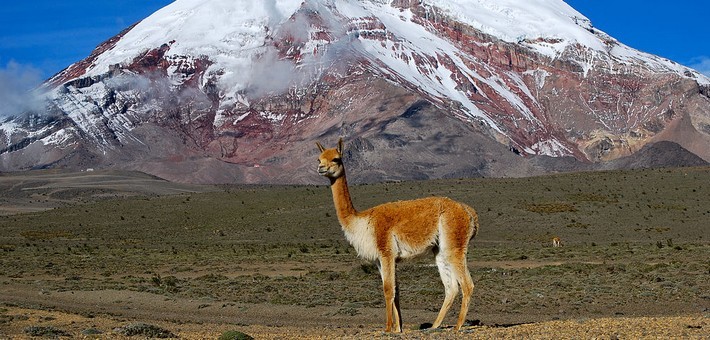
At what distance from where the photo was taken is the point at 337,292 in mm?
27578

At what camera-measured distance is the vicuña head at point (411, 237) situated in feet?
49.7

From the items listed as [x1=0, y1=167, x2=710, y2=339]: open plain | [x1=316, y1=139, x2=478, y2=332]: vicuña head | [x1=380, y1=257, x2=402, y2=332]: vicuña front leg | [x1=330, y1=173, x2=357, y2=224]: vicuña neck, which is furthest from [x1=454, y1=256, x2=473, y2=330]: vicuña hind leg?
[x1=330, y1=173, x2=357, y2=224]: vicuña neck

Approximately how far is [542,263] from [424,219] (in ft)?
76.1

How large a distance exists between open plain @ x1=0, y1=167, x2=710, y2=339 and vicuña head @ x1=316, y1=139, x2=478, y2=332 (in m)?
0.74

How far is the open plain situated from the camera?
20.5 metres

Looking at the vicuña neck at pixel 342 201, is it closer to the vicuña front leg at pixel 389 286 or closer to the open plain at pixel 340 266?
the vicuña front leg at pixel 389 286

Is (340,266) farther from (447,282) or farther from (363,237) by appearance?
(363,237)

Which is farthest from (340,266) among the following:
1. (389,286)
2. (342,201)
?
(389,286)

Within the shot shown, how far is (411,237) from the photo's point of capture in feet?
49.7

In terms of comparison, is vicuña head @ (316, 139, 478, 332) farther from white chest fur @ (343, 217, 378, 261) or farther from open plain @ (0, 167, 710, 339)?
open plain @ (0, 167, 710, 339)

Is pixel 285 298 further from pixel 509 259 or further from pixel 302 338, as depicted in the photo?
pixel 509 259

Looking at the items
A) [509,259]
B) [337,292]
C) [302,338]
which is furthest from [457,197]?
[302,338]

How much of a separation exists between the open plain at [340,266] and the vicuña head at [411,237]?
2.42 feet

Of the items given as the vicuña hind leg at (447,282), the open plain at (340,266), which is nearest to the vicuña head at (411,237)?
the vicuña hind leg at (447,282)
